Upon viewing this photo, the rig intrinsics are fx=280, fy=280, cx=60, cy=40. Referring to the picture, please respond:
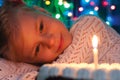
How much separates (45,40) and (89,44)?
0.19m

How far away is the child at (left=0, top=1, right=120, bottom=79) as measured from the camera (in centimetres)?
120

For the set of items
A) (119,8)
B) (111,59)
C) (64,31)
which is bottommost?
(111,59)

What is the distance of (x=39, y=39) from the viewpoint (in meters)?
1.21

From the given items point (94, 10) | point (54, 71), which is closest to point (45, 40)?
point (54, 71)

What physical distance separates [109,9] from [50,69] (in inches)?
126

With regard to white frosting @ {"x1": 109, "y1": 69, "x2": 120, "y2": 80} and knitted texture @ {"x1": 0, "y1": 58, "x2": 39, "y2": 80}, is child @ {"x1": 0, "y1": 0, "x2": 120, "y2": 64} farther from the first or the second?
white frosting @ {"x1": 109, "y1": 69, "x2": 120, "y2": 80}

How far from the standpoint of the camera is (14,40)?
121 centimetres

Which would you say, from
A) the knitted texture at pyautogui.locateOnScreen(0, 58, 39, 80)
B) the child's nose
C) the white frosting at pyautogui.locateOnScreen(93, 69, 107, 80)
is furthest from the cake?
the child's nose

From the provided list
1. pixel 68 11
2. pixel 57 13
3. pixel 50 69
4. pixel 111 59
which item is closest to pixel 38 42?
pixel 111 59

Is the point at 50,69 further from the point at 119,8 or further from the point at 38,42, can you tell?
the point at 119,8

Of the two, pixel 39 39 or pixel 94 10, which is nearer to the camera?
pixel 39 39

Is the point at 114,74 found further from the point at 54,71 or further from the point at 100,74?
the point at 54,71

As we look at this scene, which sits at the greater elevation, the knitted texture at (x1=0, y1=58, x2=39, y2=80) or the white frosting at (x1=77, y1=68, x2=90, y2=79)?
the white frosting at (x1=77, y1=68, x2=90, y2=79)

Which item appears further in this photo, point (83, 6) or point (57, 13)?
point (83, 6)
